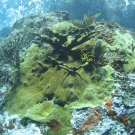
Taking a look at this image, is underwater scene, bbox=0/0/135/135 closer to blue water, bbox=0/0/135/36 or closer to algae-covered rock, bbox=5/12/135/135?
algae-covered rock, bbox=5/12/135/135

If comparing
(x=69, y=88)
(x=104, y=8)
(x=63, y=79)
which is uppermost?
(x=104, y=8)

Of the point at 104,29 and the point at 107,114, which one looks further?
the point at 104,29

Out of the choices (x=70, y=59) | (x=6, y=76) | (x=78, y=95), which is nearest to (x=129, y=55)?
(x=70, y=59)

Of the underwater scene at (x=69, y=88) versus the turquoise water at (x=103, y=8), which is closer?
the underwater scene at (x=69, y=88)

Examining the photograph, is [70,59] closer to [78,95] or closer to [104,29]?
[78,95]

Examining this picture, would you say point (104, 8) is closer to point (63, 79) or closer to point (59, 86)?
point (63, 79)

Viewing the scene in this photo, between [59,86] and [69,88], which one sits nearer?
[69,88]

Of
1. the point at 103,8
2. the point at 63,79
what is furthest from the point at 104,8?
the point at 63,79

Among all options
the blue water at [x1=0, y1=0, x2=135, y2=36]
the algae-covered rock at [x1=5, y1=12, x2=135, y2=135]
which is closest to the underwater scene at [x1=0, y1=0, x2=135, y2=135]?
the algae-covered rock at [x1=5, y1=12, x2=135, y2=135]

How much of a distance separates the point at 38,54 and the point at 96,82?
2.40 meters

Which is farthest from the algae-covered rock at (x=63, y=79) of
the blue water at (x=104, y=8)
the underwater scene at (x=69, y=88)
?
the blue water at (x=104, y=8)

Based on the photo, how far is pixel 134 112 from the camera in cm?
442

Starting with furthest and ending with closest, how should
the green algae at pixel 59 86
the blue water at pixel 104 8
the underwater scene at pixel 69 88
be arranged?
the blue water at pixel 104 8
the green algae at pixel 59 86
the underwater scene at pixel 69 88

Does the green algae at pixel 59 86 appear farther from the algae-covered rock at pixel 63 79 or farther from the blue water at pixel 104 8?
the blue water at pixel 104 8
